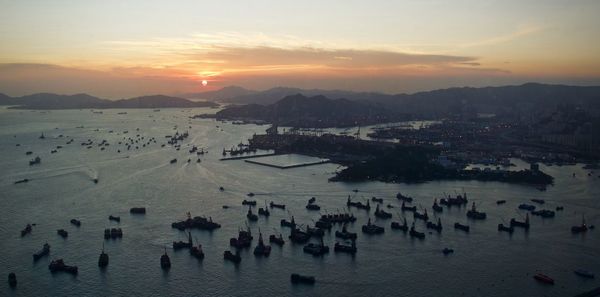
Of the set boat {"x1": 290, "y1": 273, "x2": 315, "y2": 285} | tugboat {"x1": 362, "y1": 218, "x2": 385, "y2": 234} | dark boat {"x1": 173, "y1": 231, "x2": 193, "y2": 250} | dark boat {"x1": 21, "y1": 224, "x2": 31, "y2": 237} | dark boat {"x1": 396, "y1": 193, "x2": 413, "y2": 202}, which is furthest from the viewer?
dark boat {"x1": 396, "y1": 193, "x2": 413, "y2": 202}

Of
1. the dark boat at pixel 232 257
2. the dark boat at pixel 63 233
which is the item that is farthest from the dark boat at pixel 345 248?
the dark boat at pixel 63 233

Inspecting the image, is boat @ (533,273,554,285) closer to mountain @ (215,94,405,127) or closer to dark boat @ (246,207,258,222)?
dark boat @ (246,207,258,222)

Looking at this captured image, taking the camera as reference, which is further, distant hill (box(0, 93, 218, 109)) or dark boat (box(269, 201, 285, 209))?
distant hill (box(0, 93, 218, 109))

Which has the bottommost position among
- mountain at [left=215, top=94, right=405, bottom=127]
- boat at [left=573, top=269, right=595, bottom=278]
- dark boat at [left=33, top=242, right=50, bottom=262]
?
boat at [left=573, top=269, right=595, bottom=278]

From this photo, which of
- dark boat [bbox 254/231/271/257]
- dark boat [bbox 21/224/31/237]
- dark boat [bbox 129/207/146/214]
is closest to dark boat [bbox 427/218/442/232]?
dark boat [bbox 254/231/271/257]

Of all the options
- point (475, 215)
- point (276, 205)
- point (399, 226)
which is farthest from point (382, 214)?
point (276, 205)

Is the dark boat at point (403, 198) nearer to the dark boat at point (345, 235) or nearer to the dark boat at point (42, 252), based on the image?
the dark boat at point (345, 235)

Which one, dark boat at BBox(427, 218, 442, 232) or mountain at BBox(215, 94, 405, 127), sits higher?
mountain at BBox(215, 94, 405, 127)
